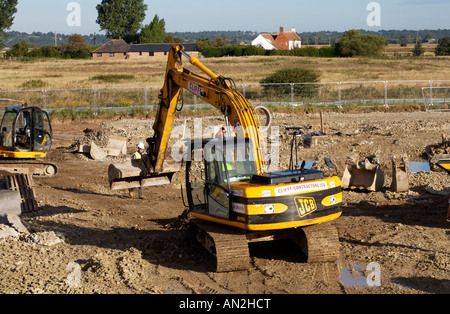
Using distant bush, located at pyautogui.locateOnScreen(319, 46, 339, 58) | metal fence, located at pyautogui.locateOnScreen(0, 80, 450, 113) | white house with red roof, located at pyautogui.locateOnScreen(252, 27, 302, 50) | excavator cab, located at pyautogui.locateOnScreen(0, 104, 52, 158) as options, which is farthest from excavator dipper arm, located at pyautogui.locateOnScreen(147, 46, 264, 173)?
white house with red roof, located at pyautogui.locateOnScreen(252, 27, 302, 50)

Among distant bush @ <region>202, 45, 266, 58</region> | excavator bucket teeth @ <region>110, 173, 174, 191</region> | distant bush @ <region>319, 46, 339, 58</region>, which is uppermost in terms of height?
distant bush @ <region>202, 45, 266, 58</region>

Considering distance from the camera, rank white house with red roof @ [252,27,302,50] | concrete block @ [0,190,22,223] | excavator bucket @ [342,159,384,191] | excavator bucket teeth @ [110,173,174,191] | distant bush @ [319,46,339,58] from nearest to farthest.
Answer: concrete block @ [0,190,22,223]
excavator bucket teeth @ [110,173,174,191]
excavator bucket @ [342,159,384,191]
distant bush @ [319,46,339,58]
white house with red roof @ [252,27,302,50]

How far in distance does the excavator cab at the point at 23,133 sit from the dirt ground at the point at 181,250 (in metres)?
1.16

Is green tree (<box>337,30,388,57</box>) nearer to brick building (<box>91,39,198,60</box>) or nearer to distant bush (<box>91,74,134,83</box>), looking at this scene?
brick building (<box>91,39,198,60</box>)

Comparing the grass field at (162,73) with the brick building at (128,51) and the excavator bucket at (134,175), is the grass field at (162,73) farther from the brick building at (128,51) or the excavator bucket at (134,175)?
the excavator bucket at (134,175)

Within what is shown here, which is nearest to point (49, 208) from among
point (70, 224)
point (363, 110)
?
point (70, 224)

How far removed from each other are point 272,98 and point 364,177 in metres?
18.7

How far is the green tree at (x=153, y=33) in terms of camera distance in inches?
4208

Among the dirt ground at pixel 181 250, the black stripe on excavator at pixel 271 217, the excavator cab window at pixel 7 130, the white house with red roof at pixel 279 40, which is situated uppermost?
the white house with red roof at pixel 279 40

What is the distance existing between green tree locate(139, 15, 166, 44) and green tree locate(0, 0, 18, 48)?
1072 inches

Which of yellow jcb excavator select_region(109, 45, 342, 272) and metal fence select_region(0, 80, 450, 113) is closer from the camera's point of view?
yellow jcb excavator select_region(109, 45, 342, 272)

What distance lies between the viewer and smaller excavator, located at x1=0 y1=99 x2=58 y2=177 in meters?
18.6

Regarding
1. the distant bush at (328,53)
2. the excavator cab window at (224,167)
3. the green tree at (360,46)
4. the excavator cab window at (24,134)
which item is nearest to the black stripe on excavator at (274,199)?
the excavator cab window at (224,167)

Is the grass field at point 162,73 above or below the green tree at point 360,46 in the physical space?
below
